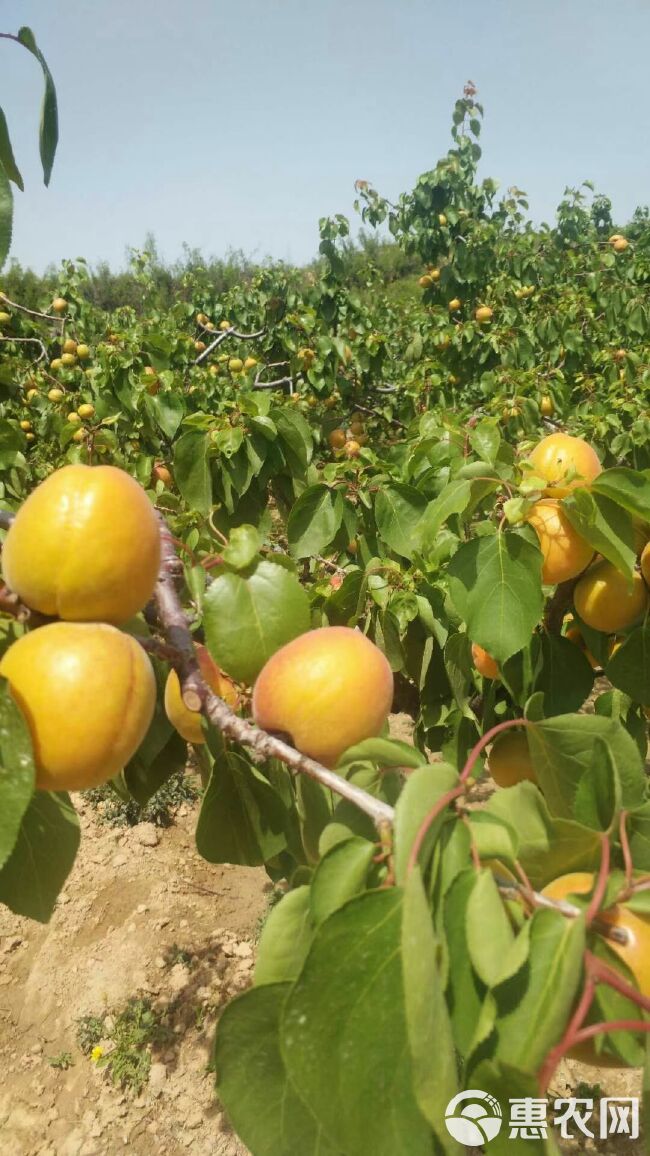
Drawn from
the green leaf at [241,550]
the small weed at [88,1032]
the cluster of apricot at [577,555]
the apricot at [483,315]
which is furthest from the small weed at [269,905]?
the apricot at [483,315]

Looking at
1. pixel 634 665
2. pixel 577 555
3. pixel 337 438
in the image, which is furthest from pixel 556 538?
pixel 337 438

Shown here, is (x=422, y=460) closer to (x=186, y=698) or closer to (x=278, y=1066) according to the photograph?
(x=186, y=698)

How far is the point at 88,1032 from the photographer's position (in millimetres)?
2250

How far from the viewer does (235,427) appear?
2.09 m

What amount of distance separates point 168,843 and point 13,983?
0.80 metres

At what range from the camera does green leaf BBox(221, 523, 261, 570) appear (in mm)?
799

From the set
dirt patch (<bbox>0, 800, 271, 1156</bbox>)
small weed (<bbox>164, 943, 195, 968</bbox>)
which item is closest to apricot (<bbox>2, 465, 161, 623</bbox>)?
dirt patch (<bbox>0, 800, 271, 1156</bbox>)

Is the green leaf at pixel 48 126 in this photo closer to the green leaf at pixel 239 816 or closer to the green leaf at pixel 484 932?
the green leaf at pixel 239 816

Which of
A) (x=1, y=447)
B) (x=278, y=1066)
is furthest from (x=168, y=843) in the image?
(x=278, y=1066)

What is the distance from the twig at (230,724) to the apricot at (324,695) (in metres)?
0.03

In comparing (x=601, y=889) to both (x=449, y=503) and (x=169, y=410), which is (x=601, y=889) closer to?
(x=449, y=503)

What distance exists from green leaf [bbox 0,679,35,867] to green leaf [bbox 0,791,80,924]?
0.76 ft

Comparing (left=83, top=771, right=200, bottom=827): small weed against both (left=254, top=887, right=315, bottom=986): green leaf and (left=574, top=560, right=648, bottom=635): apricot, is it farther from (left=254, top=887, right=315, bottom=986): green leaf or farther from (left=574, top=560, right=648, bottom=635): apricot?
(left=254, top=887, right=315, bottom=986): green leaf
